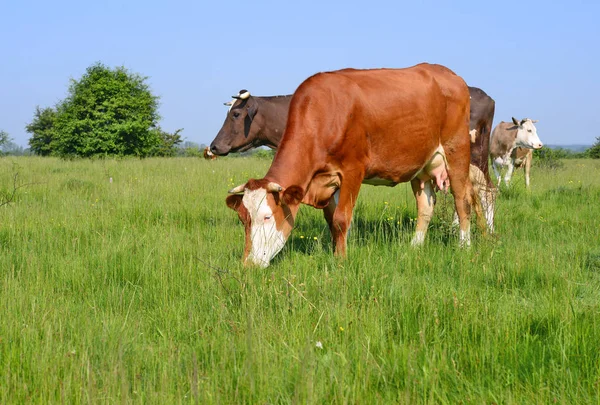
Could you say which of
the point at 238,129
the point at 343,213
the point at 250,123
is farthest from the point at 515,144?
the point at 343,213

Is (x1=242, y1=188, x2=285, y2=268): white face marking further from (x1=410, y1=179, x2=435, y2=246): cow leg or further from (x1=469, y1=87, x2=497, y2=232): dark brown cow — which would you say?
(x1=469, y1=87, x2=497, y2=232): dark brown cow

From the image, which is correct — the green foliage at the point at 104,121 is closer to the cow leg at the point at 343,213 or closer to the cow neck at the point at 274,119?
the cow neck at the point at 274,119

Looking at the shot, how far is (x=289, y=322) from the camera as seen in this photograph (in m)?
3.77

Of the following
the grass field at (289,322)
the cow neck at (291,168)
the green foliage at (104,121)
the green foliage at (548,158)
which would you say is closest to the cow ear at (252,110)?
the grass field at (289,322)

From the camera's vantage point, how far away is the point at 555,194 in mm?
10961

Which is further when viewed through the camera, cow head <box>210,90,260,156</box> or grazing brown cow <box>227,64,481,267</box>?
cow head <box>210,90,260,156</box>

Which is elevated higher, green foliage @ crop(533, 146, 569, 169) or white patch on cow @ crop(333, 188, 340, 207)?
green foliage @ crop(533, 146, 569, 169)

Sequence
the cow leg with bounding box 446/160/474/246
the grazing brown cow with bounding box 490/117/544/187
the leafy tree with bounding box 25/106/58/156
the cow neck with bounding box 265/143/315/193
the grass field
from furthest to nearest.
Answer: the leafy tree with bounding box 25/106/58/156 → the grazing brown cow with bounding box 490/117/544/187 → the cow leg with bounding box 446/160/474/246 → the cow neck with bounding box 265/143/315/193 → the grass field

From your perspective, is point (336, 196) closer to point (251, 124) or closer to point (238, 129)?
point (251, 124)

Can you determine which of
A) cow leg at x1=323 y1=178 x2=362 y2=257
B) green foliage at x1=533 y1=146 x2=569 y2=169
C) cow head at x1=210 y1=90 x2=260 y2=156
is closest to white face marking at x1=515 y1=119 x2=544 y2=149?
green foliage at x1=533 y1=146 x2=569 y2=169

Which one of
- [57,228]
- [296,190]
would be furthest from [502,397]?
[57,228]

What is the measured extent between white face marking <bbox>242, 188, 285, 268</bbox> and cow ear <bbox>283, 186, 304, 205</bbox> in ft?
0.65

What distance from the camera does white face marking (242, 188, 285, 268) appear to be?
5.26 m

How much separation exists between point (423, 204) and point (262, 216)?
3020mm
